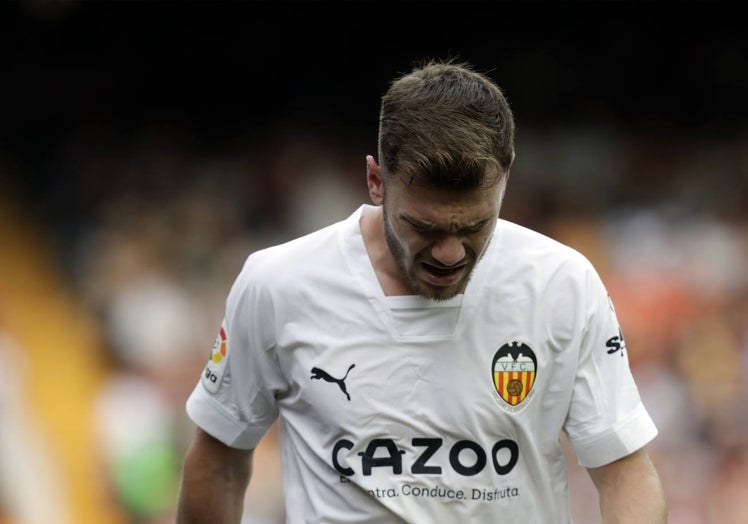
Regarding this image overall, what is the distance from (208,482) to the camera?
12.5ft

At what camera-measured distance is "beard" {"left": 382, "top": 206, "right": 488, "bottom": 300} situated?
10.9 ft

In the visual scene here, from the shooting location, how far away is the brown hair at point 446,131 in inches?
127

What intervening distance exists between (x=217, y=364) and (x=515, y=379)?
0.87m

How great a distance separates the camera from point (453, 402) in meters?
3.46

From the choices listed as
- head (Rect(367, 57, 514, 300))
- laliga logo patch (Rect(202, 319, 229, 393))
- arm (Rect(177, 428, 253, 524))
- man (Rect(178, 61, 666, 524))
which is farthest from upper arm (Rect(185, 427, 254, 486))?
head (Rect(367, 57, 514, 300))

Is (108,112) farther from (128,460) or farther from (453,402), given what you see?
(453,402)

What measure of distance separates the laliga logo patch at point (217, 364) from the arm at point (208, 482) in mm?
140

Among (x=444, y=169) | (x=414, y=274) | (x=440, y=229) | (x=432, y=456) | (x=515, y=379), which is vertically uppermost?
(x=444, y=169)

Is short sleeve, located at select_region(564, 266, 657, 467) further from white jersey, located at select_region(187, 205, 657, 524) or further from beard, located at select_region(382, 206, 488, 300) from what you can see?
beard, located at select_region(382, 206, 488, 300)

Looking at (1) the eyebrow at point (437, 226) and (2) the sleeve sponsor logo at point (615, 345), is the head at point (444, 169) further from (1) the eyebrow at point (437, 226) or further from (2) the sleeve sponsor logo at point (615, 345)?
(2) the sleeve sponsor logo at point (615, 345)

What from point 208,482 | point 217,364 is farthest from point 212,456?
point 217,364

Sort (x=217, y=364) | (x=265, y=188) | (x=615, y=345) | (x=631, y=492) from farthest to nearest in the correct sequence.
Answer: (x=265, y=188) → (x=217, y=364) → (x=615, y=345) → (x=631, y=492)

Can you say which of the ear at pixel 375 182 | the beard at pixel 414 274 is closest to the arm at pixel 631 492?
the beard at pixel 414 274

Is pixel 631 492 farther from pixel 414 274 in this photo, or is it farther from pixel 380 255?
pixel 380 255
